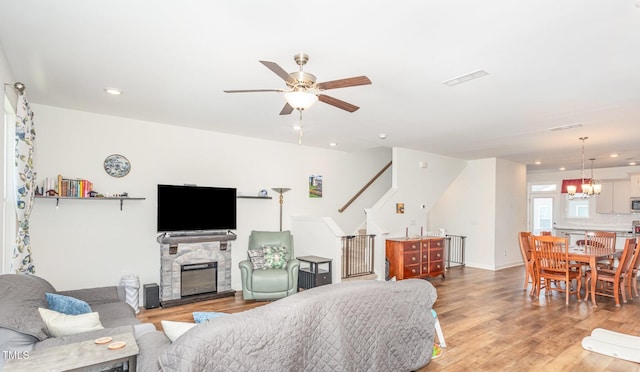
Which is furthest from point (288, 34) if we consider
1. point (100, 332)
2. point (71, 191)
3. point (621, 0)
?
point (71, 191)

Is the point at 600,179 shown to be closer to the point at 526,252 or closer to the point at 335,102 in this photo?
the point at 526,252

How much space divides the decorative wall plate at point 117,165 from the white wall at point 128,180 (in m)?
0.07

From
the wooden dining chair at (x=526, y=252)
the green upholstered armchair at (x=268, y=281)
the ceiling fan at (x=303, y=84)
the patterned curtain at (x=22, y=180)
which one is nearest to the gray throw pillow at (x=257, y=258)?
the green upholstered armchair at (x=268, y=281)

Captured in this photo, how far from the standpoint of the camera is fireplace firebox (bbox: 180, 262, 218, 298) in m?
5.12

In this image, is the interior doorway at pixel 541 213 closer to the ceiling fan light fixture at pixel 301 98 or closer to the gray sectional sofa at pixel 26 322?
the ceiling fan light fixture at pixel 301 98

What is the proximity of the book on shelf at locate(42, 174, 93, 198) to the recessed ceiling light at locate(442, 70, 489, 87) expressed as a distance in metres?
4.51

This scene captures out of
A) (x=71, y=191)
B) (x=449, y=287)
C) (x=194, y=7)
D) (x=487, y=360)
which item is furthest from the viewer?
(x=449, y=287)

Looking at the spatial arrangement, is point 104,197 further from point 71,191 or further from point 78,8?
point 78,8

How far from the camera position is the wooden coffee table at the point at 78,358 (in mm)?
1555

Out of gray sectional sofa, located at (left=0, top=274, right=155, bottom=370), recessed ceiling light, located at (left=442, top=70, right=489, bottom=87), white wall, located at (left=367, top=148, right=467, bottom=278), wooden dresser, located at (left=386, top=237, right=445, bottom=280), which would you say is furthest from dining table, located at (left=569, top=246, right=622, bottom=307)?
gray sectional sofa, located at (left=0, top=274, right=155, bottom=370)

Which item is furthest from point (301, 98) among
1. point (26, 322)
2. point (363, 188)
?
point (363, 188)

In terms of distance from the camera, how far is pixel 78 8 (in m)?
2.16

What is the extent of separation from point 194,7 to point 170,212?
3540 millimetres

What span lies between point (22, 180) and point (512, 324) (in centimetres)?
560
